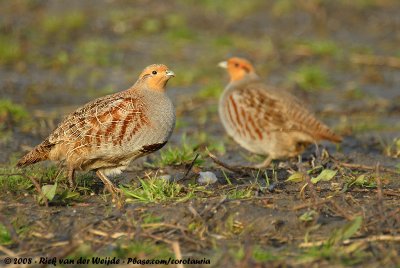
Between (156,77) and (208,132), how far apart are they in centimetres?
278

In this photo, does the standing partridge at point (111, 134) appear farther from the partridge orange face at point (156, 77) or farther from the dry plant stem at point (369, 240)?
the dry plant stem at point (369, 240)

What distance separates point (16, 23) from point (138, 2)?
230 cm

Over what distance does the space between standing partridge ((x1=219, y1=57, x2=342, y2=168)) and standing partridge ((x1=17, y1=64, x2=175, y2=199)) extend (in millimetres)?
1915

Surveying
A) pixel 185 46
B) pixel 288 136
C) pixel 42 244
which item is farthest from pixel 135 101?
pixel 185 46

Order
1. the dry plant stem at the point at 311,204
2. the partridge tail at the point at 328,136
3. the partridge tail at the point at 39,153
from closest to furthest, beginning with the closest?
the dry plant stem at the point at 311,204
the partridge tail at the point at 39,153
the partridge tail at the point at 328,136

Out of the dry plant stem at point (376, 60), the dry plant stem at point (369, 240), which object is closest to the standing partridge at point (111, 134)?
the dry plant stem at point (369, 240)

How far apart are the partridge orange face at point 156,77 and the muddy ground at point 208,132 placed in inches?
25.9

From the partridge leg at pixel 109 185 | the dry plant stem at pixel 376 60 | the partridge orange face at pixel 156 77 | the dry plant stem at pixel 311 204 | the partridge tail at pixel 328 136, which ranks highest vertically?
the partridge orange face at pixel 156 77

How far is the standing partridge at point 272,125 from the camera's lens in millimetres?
7398

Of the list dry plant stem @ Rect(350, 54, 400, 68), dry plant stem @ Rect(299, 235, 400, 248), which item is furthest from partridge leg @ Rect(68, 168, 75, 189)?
dry plant stem @ Rect(350, 54, 400, 68)

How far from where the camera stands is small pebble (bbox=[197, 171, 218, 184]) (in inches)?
226

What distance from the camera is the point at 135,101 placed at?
557cm

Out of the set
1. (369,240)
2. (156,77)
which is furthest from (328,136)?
(369,240)

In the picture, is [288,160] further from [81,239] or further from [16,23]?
[16,23]
